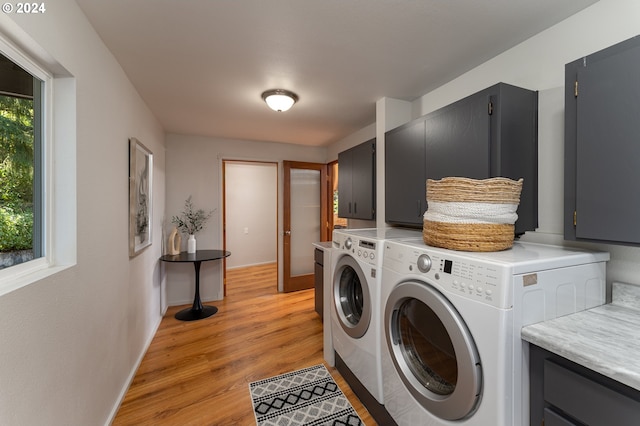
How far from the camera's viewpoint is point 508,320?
Result: 89 cm

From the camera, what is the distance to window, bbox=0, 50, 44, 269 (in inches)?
37.4

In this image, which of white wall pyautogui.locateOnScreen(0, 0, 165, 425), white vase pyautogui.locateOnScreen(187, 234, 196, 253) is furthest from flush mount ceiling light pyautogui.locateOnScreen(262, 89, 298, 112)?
white vase pyautogui.locateOnScreen(187, 234, 196, 253)

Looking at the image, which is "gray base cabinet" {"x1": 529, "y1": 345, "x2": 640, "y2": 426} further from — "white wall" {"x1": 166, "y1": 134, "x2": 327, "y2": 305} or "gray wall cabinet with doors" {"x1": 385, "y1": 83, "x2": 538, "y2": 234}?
"white wall" {"x1": 166, "y1": 134, "x2": 327, "y2": 305}

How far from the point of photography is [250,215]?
566 centimetres

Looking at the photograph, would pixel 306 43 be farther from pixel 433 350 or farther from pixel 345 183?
pixel 433 350

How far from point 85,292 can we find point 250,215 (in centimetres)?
436

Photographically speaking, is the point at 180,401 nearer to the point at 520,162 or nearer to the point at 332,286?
the point at 332,286

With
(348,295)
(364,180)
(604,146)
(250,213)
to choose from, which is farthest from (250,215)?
(604,146)

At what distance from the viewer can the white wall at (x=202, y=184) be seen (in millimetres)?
3471

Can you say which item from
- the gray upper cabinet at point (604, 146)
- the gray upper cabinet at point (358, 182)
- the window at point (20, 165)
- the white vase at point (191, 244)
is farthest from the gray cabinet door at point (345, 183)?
the window at point (20, 165)

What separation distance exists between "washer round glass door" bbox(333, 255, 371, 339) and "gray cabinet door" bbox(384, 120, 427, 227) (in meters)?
0.63

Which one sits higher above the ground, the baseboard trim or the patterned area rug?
the baseboard trim

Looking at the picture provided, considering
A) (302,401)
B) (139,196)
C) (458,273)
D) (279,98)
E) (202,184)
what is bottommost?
(302,401)

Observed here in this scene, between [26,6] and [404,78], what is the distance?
82.4 inches
